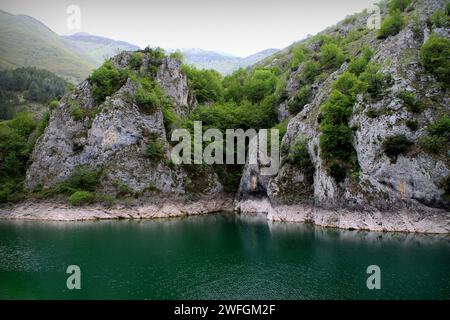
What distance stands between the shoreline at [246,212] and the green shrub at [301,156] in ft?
20.0

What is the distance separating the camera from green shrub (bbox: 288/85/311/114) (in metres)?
74.2

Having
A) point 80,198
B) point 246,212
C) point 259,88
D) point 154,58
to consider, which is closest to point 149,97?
point 154,58

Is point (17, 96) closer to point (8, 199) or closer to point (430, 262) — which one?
point (8, 199)

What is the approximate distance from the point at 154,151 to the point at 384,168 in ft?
126

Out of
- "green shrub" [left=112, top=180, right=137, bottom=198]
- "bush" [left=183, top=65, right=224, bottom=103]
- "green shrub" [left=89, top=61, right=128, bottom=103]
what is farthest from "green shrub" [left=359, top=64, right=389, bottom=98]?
"green shrub" [left=89, top=61, right=128, bottom=103]

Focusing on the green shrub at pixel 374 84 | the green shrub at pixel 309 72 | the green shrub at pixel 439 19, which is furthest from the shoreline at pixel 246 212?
the green shrub at pixel 439 19

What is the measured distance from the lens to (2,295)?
94.2 feet

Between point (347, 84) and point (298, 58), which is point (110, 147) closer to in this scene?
point (347, 84)

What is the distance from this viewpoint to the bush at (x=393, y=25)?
6581 cm

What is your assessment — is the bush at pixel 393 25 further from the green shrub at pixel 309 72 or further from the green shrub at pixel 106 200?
the green shrub at pixel 106 200

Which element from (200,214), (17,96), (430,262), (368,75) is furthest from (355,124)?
(17,96)

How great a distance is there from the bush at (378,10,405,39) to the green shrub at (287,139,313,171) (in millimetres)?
23428

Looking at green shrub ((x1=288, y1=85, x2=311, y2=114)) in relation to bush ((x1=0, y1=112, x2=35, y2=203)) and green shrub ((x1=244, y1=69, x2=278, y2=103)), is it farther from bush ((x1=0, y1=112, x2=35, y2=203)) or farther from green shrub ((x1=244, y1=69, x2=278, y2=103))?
bush ((x1=0, y1=112, x2=35, y2=203))

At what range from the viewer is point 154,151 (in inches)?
2840
